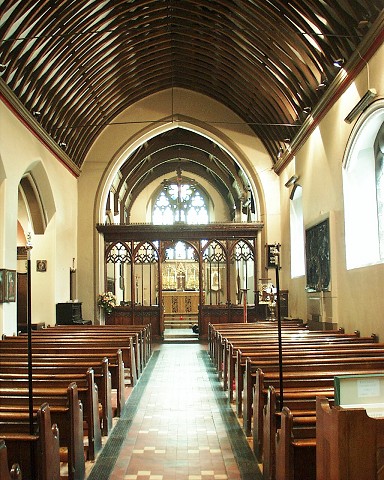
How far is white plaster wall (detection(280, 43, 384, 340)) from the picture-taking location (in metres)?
7.82

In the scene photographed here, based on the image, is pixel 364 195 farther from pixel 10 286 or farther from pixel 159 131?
pixel 159 131

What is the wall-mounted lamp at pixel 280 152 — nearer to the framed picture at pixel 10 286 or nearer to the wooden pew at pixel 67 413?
the framed picture at pixel 10 286

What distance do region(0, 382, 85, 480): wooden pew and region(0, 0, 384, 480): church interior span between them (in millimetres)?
15

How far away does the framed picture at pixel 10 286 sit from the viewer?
948cm

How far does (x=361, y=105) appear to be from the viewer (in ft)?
26.0

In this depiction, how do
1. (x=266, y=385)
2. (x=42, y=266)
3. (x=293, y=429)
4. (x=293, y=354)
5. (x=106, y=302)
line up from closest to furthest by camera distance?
(x=293, y=429), (x=266, y=385), (x=293, y=354), (x=42, y=266), (x=106, y=302)

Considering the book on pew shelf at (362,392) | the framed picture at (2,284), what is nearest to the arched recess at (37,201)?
the framed picture at (2,284)

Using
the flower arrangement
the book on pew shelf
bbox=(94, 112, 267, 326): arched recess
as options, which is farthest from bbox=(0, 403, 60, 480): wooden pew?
bbox=(94, 112, 267, 326): arched recess

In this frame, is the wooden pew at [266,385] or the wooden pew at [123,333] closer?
the wooden pew at [266,385]

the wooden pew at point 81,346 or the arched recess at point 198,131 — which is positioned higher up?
the arched recess at point 198,131

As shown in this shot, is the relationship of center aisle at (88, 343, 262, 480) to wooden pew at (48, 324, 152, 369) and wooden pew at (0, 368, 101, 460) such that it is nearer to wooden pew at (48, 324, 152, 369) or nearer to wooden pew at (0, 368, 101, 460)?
wooden pew at (0, 368, 101, 460)

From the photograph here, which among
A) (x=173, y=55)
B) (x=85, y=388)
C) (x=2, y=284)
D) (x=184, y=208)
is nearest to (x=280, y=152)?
(x=173, y=55)

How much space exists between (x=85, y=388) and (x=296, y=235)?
9.66 m

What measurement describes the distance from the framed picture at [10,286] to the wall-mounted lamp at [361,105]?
Answer: 19.4 ft
